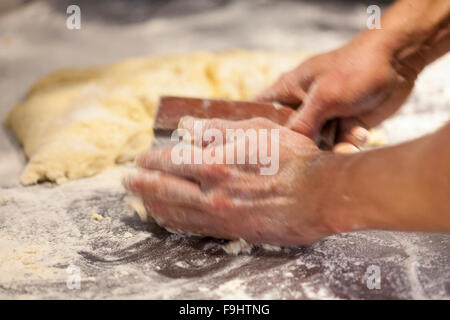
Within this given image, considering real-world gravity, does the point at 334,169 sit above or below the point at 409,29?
below

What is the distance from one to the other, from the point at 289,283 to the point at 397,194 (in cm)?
34

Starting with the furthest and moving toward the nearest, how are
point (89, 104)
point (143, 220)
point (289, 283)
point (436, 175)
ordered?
1. point (89, 104)
2. point (143, 220)
3. point (289, 283)
4. point (436, 175)

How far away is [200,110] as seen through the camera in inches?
63.8

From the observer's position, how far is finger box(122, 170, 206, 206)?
4.37 ft

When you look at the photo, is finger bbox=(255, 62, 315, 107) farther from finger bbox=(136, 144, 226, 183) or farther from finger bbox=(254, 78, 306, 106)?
finger bbox=(136, 144, 226, 183)

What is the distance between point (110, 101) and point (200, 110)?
2.10 ft

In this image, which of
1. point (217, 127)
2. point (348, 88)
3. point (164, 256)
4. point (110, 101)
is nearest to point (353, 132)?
point (348, 88)


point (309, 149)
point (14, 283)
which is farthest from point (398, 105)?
point (14, 283)

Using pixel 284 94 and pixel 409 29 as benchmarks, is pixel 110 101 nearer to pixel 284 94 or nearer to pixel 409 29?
pixel 284 94

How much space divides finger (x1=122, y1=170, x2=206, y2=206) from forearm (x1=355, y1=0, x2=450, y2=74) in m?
0.77

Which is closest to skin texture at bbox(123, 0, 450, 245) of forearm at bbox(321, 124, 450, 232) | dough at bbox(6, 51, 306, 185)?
forearm at bbox(321, 124, 450, 232)

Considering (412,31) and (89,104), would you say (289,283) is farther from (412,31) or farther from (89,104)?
(89,104)

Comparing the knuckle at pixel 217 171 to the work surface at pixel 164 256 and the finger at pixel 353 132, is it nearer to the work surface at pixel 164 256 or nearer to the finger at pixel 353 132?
the work surface at pixel 164 256

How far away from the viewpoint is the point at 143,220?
5.06 feet
